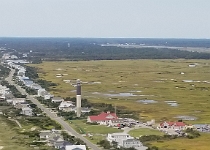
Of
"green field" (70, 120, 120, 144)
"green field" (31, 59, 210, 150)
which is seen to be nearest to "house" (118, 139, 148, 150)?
"green field" (31, 59, 210, 150)

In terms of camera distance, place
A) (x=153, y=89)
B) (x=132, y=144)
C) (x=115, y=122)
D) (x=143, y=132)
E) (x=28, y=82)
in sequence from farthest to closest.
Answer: (x=28, y=82) → (x=153, y=89) → (x=115, y=122) → (x=143, y=132) → (x=132, y=144)

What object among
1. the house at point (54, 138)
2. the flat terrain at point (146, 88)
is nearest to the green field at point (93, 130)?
the house at point (54, 138)

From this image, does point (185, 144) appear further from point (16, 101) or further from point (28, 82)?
point (28, 82)

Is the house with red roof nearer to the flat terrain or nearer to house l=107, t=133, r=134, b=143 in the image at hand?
the flat terrain

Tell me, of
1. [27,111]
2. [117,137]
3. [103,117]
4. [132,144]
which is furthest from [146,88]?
[132,144]

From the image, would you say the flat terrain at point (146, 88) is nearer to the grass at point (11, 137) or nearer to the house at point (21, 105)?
the house at point (21, 105)

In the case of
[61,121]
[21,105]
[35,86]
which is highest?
[21,105]

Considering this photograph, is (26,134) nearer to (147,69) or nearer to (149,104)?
(149,104)

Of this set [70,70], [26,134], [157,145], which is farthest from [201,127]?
[70,70]
